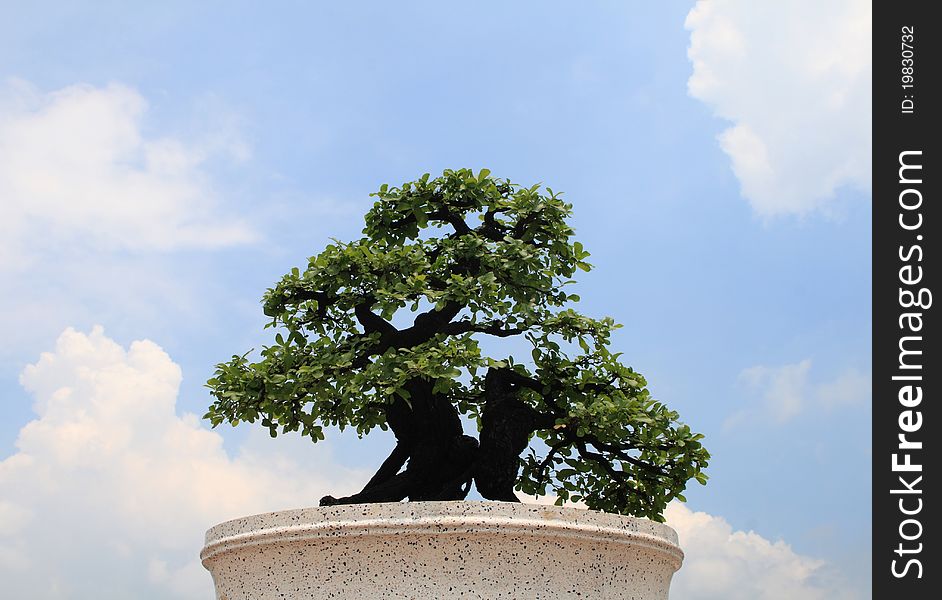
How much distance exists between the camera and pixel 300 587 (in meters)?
3.22

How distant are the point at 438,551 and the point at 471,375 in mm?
774

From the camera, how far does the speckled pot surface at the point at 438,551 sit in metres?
3.12

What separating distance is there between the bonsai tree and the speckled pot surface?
1.65 ft

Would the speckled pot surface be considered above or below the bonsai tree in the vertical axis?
below

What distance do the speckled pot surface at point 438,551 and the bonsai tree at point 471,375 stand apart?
504mm

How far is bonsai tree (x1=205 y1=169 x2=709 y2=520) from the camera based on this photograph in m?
3.67

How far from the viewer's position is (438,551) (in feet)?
10.3

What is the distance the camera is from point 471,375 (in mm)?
3701

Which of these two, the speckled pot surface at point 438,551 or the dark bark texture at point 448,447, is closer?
the speckled pot surface at point 438,551

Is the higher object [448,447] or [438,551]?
[448,447]

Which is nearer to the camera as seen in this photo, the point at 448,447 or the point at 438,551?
the point at 438,551

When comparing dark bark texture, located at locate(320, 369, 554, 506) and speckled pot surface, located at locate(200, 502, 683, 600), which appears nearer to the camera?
speckled pot surface, located at locate(200, 502, 683, 600)
